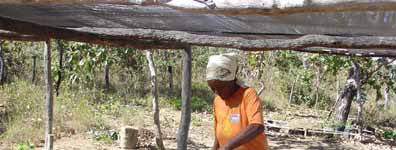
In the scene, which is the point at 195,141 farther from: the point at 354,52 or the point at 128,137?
the point at 354,52

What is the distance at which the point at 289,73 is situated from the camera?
14359 mm

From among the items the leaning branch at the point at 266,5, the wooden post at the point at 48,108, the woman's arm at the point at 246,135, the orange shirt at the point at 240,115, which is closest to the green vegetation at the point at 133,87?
the wooden post at the point at 48,108

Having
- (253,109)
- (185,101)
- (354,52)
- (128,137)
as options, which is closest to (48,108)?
(128,137)

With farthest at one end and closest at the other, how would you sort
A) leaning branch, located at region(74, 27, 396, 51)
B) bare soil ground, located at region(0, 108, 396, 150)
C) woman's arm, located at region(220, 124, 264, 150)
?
bare soil ground, located at region(0, 108, 396, 150) < woman's arm, located at region(220, 124, 264, 150) < leaning branch, located at region(74, 27, 396, 51)

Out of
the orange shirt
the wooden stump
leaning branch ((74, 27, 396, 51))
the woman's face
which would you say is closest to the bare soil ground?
the wooden stump

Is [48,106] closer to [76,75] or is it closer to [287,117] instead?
[76,75]

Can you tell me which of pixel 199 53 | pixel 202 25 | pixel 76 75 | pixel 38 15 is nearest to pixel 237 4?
pixel 202 25

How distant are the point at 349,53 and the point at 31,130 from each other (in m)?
5.30

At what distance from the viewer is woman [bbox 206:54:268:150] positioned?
2959 mm

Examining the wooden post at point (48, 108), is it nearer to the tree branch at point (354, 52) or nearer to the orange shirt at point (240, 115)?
the tree branch at point (354, 52)

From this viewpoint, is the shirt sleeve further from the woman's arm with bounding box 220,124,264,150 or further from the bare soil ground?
the bare soil ground

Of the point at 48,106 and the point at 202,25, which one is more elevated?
the point at 202,25

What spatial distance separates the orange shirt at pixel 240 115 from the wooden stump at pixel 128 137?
477 cm

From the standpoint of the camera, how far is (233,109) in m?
3.13
